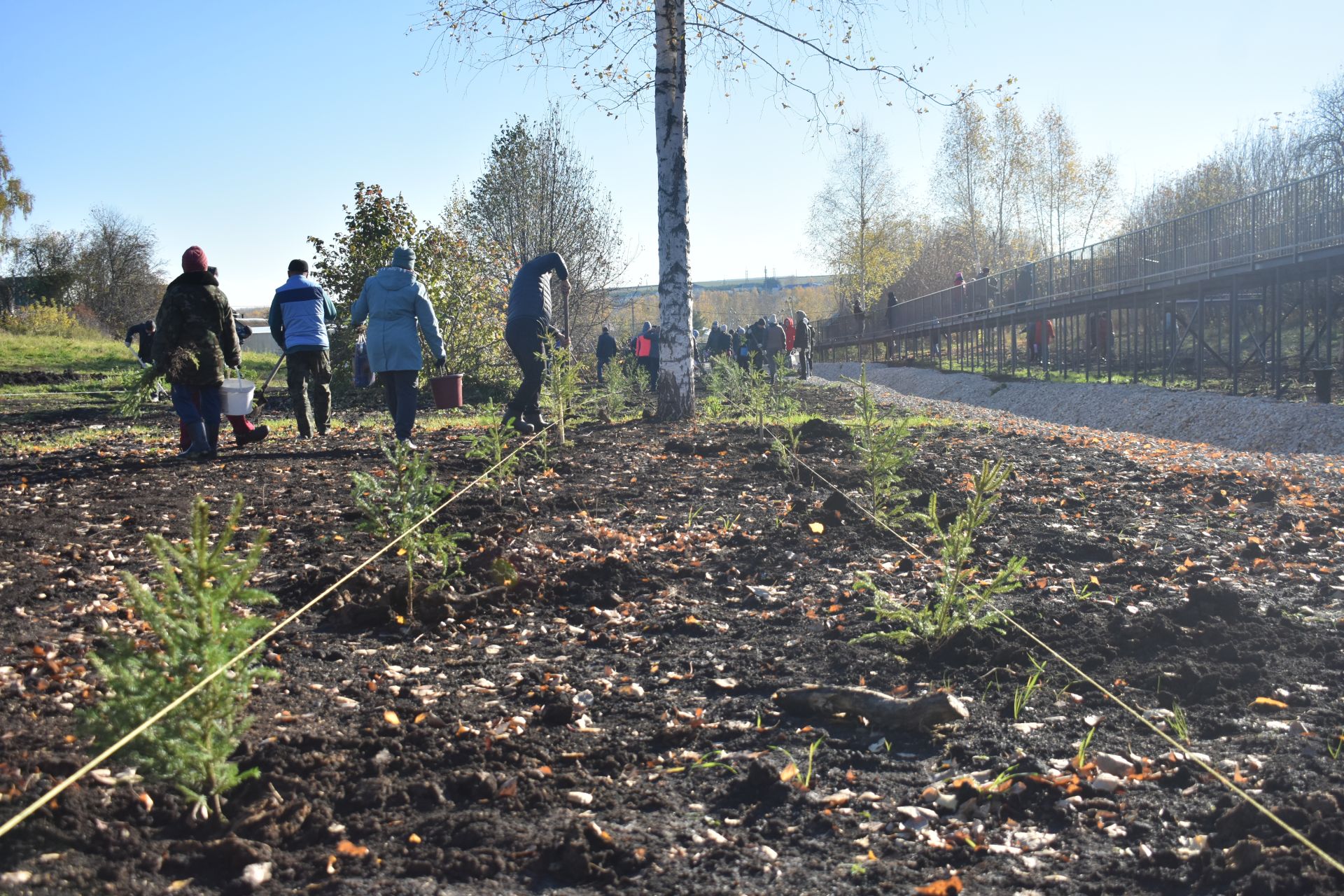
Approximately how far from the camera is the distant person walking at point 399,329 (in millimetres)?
8070

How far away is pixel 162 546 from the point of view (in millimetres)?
2025

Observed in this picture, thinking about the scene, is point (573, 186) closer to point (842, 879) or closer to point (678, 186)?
point (678, 186)

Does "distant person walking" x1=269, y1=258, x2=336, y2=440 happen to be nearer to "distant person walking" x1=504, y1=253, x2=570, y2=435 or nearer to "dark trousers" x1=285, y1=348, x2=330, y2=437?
"dark trousers" x1=285, y1=348, x2=330, y2=437

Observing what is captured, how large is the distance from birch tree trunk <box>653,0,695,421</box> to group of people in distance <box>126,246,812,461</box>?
159 cm

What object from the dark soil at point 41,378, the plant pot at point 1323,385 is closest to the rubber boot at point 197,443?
the plant pot at point 1323,385

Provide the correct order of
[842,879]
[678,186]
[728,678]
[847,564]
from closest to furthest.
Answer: [842,879]
[728,678]
[847,564]
[678,186]

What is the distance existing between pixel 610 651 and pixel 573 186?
2478cm

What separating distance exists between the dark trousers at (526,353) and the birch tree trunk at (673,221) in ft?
5.80

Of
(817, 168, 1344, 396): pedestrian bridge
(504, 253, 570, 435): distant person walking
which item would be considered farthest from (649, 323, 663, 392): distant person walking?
(504, 253, 570, 435): distant person walking

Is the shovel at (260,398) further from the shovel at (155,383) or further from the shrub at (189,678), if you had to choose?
the shrub at (189,678)

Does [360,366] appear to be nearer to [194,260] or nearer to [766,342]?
[194,260]

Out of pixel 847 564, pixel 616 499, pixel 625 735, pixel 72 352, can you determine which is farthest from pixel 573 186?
pixel 625 735

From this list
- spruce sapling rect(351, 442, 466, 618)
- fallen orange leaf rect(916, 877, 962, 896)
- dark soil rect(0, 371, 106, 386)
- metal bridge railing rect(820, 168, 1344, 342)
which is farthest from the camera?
dark soil rect(0, 371, 106, 386)

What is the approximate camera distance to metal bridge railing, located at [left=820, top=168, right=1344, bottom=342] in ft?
45.7
